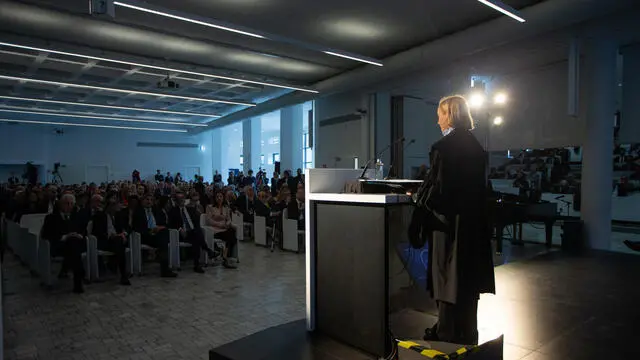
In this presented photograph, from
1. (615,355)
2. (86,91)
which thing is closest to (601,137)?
(615,355)

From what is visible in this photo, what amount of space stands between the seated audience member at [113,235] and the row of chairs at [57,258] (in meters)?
0.10

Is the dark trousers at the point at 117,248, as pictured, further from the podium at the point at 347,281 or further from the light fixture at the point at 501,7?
the light fixture at the point at 501,7

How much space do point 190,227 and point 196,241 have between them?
0.87ft

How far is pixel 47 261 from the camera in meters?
4.92

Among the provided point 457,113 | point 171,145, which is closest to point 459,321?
point 457,113

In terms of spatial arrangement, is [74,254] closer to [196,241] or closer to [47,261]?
[47,261]

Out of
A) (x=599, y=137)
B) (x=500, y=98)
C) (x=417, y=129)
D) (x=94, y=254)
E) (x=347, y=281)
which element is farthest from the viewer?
(x=417, y=129)

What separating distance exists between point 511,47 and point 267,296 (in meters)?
5.87

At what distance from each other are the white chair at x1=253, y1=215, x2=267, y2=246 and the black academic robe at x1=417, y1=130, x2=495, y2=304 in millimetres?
6049

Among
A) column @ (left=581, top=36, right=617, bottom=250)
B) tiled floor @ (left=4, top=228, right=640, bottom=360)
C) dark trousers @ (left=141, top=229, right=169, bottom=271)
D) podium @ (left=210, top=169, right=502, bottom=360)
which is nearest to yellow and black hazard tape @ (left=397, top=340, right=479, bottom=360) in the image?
podium @ (left=210, top=169, right=502, bottom=360)

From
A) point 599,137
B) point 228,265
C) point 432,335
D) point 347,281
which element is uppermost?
point 599,137

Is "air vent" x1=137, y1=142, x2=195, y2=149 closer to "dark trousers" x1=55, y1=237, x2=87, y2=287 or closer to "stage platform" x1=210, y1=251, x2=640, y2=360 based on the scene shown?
"dark trousers" x1=55, y1=237, x2=87, y2=287

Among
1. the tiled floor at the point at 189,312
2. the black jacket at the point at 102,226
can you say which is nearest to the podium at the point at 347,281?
the tiled floor at the point at 189,312

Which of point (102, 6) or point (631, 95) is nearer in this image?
point (102, 6)
